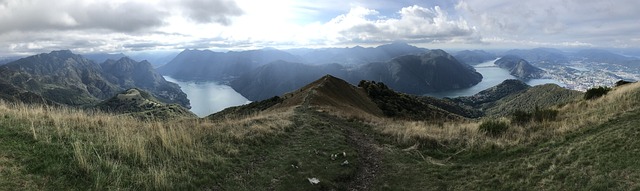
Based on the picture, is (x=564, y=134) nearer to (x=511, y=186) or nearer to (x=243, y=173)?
(x=511, y=186)

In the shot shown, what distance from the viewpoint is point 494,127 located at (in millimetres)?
18125

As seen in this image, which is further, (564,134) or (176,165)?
(564,134)

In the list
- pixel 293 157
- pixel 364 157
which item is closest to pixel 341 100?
pixel 364 157

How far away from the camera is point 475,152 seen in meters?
13.8

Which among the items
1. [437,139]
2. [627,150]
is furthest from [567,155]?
[437,139]

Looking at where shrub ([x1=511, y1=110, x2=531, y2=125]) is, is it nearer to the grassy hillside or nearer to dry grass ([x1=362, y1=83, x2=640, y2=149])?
dry grass ([x1=362, y1=83, x2=640, y2=149])

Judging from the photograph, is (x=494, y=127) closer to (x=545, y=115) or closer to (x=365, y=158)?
(x=545, y=115)

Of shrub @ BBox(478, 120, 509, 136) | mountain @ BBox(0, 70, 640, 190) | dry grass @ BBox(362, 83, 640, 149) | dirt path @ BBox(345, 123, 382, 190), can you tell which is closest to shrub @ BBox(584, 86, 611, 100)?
dry grass @ BBox(362, 83, 640, 149)

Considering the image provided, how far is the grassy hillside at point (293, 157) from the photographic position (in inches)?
306

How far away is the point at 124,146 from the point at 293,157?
5.85 metres

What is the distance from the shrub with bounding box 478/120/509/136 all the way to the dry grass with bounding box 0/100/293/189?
12451 millimetres

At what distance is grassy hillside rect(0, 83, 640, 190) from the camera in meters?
7.78

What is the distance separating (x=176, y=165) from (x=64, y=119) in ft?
15.6

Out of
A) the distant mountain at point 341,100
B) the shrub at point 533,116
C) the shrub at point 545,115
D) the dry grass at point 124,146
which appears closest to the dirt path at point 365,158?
the dry grass at point 124,146
